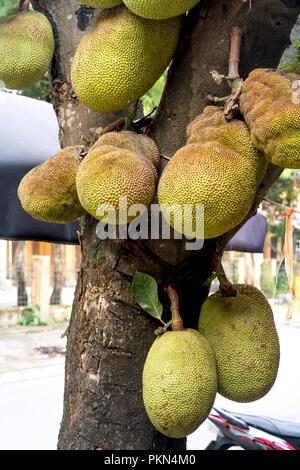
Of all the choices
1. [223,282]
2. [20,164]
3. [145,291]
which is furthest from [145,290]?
[20,164]

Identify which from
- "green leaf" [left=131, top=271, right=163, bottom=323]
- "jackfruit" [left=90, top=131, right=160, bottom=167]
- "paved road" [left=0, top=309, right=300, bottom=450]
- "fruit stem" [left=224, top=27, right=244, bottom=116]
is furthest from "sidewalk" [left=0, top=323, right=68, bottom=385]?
"fruit stem" [left=224, top=27, right=244, bottom=116]

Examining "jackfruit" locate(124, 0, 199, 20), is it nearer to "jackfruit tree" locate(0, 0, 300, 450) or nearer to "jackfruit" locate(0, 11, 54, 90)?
"jackfruit tree" locate(0, 0, 300, 450)

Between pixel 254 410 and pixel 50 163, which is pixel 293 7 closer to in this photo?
pixel 50 163

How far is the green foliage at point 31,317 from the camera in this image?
5532 mm

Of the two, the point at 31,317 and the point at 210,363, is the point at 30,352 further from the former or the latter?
the point at 210,363

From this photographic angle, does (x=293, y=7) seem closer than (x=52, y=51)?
Yes

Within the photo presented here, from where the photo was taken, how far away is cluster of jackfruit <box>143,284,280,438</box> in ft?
1.96

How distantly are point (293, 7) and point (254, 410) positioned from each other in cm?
319

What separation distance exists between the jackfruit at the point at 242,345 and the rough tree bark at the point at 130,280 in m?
0.08

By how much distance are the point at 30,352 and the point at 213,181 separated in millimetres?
4402

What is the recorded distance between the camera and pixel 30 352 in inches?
179

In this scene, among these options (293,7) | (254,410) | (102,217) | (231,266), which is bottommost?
(254,410)

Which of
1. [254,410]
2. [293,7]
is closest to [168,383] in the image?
[293,7]
